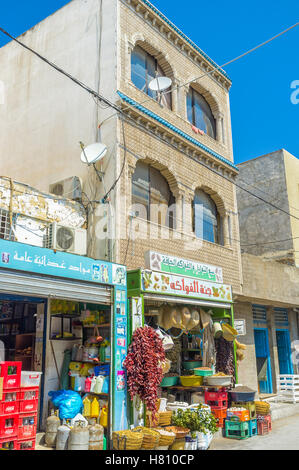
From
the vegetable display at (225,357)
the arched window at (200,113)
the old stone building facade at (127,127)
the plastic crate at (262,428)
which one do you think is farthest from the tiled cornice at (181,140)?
the plastic crate at (262,428)

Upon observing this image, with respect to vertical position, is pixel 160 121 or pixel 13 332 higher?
pixel 160 121

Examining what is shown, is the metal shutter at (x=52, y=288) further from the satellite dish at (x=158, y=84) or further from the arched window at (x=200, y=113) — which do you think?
the arched window at (x=200, y=113)

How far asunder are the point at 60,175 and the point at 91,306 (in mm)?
4340

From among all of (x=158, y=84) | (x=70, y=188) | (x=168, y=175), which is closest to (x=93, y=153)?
(x=70, y=188)

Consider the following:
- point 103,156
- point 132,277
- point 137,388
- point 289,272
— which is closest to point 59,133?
point 103,156

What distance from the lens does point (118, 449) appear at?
26.5ft

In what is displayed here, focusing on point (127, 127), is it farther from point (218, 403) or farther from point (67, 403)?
point (218, 403)

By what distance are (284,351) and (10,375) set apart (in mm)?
14973

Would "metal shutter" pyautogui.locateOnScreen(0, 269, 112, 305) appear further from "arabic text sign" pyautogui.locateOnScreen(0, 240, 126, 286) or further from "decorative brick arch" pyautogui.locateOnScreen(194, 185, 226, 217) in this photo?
"decorative brick arch" pyautogui.locateOnScreen(194, 185, 226, 217)

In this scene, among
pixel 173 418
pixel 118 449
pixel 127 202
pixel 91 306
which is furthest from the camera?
pixel 127 202

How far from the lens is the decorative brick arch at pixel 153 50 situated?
1309cm

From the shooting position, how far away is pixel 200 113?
16.3 meters

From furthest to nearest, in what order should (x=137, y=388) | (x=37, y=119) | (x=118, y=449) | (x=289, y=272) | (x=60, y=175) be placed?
(x=289, y=272) < (x=37, y=119) < (x=60, y=175) < (x=137, y=388) < (x=118, y=449)

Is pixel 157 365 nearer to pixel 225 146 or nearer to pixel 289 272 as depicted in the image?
pixel 225 146
